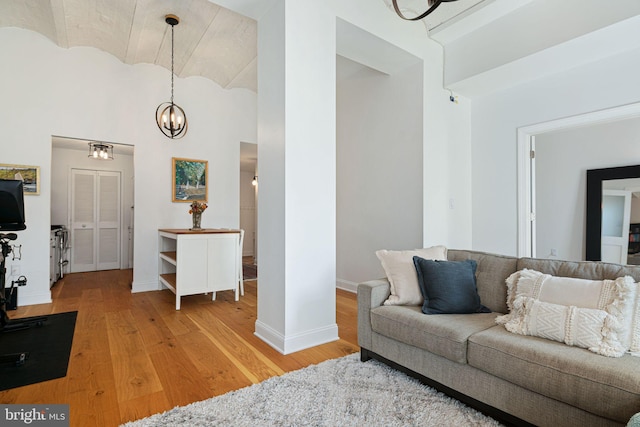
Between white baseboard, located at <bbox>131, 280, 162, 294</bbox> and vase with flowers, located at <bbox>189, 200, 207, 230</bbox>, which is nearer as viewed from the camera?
vase with flowers, located at <bbox>189, 200, 207, 230</bbox>

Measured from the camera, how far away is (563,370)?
4.71 ft

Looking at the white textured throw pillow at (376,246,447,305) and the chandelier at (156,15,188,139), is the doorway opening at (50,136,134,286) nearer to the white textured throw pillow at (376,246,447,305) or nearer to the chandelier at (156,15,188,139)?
the chandelier at (156,15,188,139)

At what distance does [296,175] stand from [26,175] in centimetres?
359

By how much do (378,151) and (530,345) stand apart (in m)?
3.00

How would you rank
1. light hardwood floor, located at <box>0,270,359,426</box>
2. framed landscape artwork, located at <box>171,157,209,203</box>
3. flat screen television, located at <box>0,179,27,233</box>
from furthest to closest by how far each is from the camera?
1. framed landscape artwork, located at <box>171,157,209,203</box>
2. flat screen television, located at <box>0,179,27,233</box>
3. light hardwood floor, located at <box>0,270,359,426</box>

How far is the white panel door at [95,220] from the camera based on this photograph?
21.5 feet

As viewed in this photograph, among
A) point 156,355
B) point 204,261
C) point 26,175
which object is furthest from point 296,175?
point 26,175

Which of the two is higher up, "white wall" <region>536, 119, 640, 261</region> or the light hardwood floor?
"white wall" <region>536, 119, 640, 261</region>

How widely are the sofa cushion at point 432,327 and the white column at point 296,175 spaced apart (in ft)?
2.17

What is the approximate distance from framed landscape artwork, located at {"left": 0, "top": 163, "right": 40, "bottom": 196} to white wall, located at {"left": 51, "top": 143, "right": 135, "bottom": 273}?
2.40 m

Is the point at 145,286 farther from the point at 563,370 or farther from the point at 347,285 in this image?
the point at 563,370

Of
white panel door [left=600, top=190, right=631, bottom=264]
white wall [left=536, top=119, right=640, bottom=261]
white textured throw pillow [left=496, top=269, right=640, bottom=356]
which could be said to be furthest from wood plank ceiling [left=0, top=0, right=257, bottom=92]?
white panel door [left=600, top=190, right=631, bottom=264]

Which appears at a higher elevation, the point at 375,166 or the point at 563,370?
the point at 375,166

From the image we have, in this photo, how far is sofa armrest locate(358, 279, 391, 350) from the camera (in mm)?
2312
